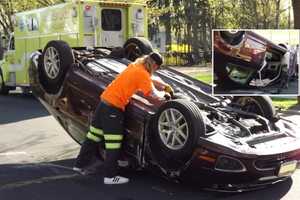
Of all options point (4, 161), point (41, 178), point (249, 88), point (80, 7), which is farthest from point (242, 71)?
point (80, 7)

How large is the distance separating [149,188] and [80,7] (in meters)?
9.93

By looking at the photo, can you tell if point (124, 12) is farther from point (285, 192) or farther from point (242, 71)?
point (285, 192)

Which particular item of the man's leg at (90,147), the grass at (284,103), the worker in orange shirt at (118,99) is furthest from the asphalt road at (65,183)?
the grass at (284,103)

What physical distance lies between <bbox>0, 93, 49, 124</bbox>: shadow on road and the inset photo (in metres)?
6.51

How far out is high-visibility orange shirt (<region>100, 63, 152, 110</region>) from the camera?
6.38 m

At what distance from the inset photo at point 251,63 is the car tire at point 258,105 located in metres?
0.16

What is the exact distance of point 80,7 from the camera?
1548cm

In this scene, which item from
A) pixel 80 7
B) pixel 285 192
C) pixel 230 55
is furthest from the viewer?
pixel 80 7

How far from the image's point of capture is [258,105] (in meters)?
7.05

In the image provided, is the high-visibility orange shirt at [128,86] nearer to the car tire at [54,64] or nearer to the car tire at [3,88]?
the car tire at [54,64]

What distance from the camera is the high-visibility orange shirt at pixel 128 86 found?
638 centimetres

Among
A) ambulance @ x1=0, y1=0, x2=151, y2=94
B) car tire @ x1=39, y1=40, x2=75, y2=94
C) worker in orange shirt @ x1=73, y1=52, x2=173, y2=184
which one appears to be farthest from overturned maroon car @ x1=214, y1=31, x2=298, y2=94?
ambulance @ x1=0, y1=0, x2=151, y2=94

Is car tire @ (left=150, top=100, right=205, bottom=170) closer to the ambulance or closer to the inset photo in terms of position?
the inset photo

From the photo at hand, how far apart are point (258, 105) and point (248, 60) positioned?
821 mm
